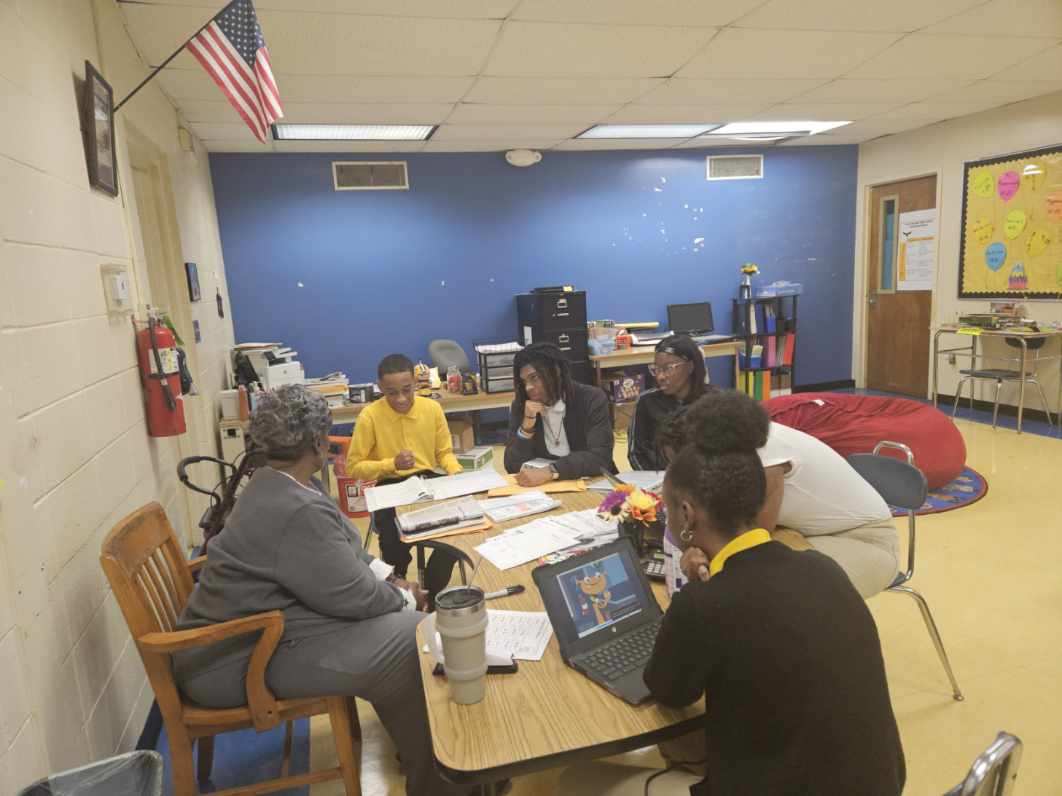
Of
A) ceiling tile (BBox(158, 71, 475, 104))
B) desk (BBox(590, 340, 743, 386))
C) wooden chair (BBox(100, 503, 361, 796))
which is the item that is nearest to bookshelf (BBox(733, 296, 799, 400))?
desk (BBox(590, 340, 743, 386))

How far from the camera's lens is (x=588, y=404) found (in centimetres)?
301

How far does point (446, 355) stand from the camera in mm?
6113

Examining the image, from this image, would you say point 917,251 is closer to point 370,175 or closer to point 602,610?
point 370,175

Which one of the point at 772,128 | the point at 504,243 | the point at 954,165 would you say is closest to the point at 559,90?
the point at 504,243

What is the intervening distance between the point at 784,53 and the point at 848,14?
54cm

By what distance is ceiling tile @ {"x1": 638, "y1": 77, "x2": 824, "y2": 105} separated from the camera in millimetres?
4297

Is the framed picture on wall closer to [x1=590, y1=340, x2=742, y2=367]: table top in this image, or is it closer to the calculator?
the calculator

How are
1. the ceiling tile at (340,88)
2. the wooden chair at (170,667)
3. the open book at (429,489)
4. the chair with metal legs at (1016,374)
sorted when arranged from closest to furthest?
the wooden chair at (170,667) < the open book at (429,489) < the ceiling tile at (340,88) < the chair with metal legs at (1016,374)

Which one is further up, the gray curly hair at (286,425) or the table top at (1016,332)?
the gray curly hair at (286,425)

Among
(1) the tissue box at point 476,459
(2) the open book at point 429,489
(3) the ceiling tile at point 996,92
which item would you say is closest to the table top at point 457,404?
(1) the tissue box at point 476,459

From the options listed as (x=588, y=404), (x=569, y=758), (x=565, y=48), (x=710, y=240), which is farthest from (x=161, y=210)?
(x=710, y=240)

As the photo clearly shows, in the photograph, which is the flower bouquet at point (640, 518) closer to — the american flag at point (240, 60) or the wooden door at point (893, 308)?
the american flag at point (240, 60)

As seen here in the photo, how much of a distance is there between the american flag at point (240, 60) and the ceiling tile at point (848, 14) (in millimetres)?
2289

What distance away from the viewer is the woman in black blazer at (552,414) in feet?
9.73
